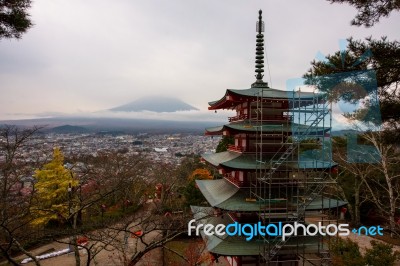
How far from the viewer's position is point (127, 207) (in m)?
29.7

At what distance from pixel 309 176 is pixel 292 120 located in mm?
2697

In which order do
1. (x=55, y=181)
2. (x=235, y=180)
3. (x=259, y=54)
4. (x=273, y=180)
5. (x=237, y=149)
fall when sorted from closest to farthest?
1. (x=273, y=180)
2. (x=235, y=180)
3. (x=237, y=149)
4. (x=259, y=54)
5. (x=55, y=181)

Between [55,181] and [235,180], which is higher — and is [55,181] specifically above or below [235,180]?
below

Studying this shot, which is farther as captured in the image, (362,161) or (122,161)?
(122,161)

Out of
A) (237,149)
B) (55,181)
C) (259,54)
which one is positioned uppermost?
(259,54)

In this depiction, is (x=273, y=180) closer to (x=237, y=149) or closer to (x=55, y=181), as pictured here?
(x=237, y=149)

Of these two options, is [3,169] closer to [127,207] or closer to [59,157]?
[59,157]

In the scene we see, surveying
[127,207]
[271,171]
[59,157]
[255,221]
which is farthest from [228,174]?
[127,207]

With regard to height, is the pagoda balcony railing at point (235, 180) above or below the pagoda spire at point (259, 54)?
below

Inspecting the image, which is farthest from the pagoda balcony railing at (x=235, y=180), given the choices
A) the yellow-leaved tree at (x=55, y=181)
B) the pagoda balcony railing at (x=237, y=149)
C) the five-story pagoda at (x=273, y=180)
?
the yellow-leaved tree at (x=55, y=181)

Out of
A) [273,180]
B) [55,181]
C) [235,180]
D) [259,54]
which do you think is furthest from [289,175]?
[55,181]

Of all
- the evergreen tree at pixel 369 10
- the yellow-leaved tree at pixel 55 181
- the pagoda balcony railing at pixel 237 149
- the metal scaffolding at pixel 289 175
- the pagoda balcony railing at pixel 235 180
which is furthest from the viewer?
the yellow-leaved tree at pixel 55 181

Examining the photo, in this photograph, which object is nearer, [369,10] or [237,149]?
[369,10]

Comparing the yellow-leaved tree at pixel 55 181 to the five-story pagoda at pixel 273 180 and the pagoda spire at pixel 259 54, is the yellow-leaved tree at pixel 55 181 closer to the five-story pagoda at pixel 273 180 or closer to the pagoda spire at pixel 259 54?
the five-story pagoda at pixel 273 180
